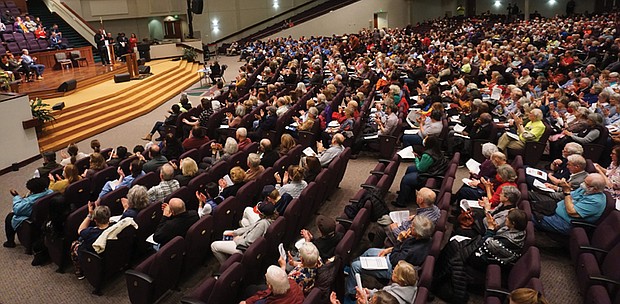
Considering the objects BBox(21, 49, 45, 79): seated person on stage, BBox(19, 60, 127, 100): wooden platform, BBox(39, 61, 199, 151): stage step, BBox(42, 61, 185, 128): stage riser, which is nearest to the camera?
BBox(39, 61, 199, 151): stage step

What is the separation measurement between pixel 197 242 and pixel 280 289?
1.45m

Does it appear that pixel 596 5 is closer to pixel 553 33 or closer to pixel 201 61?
pixel 553 33

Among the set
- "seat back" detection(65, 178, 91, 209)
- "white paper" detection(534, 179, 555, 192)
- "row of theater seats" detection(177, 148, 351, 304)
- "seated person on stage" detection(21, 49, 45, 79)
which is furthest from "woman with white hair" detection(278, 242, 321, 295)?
"seated person on stage" detection(21, 49, 45, 79)

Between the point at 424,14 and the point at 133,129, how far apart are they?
27.5 m

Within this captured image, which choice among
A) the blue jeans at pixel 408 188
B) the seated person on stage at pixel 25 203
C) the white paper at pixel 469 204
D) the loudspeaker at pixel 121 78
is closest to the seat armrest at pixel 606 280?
the white paper at pixel 469 204

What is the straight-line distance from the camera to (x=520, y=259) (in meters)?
3.51

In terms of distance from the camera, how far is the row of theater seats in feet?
10.8

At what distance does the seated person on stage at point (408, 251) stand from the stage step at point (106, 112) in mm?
7761

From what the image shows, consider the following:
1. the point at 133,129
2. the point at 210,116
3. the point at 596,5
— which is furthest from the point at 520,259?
the point at 596,5

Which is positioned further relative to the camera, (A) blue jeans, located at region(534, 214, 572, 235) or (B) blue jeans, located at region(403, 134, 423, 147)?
(B) blue jeans, located at region(403, 134, 423, 147)

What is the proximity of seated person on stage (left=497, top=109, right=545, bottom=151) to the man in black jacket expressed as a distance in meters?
4.81

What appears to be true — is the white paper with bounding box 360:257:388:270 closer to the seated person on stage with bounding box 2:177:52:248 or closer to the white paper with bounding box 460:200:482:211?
the white paper with bounding box 460:200:482:211

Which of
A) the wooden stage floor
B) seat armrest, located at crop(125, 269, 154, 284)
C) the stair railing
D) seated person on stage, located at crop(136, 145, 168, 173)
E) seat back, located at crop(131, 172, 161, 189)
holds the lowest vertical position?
seat armrest, located at crop(125, 269, 154, 284)

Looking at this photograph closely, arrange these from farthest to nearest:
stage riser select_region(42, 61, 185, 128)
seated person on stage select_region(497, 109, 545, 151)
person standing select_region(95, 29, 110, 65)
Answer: person standing select_region(95, 29, 110, 65) < stage riser select_region(42, 61, 185, 128) < seated person on stage select_region(497, 109, 545, 151)
